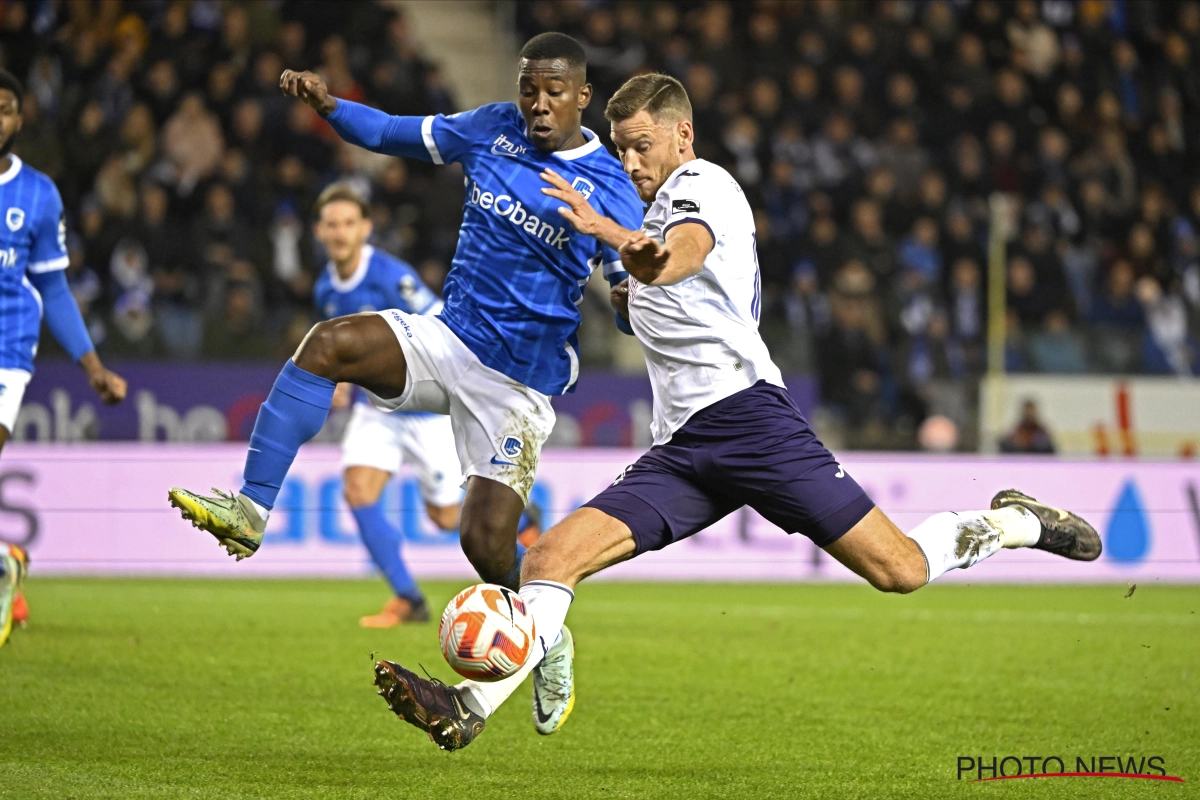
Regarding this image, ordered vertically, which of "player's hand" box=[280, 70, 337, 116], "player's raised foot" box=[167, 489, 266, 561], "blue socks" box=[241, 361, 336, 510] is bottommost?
"player's raised foot" box=[167, 489, 266, 561]

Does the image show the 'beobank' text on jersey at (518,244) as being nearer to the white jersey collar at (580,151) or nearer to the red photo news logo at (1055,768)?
the white jersey collar at (580,151)

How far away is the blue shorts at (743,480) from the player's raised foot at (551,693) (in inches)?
23.0

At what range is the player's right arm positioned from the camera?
237 inches

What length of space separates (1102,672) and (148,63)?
11898 mm

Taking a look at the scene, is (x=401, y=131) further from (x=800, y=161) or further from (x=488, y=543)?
(x=800, y=161)

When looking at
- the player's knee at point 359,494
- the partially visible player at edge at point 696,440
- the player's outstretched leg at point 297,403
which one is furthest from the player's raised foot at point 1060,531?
the player's knee at point 359,494

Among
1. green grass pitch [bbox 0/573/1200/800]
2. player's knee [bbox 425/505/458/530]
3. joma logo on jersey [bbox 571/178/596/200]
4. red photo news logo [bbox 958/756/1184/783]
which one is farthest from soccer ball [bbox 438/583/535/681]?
player's knee [bbox 425/505/458/530]

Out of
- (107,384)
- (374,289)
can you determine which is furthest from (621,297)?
(374,289)

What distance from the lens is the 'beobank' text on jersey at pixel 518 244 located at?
20.0ft

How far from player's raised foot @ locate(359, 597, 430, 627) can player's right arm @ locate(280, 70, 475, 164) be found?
13.2 ft

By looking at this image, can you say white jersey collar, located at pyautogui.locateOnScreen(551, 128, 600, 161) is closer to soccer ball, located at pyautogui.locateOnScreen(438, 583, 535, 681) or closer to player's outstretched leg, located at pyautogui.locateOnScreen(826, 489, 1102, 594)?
player's outstretched leg, located at pyautogui.locateOnScreen(826, 489, 1102, 594)

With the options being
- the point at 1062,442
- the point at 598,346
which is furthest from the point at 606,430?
the point at 1062,442

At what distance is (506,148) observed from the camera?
6176 millimetres

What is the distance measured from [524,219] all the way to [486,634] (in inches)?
77.2
